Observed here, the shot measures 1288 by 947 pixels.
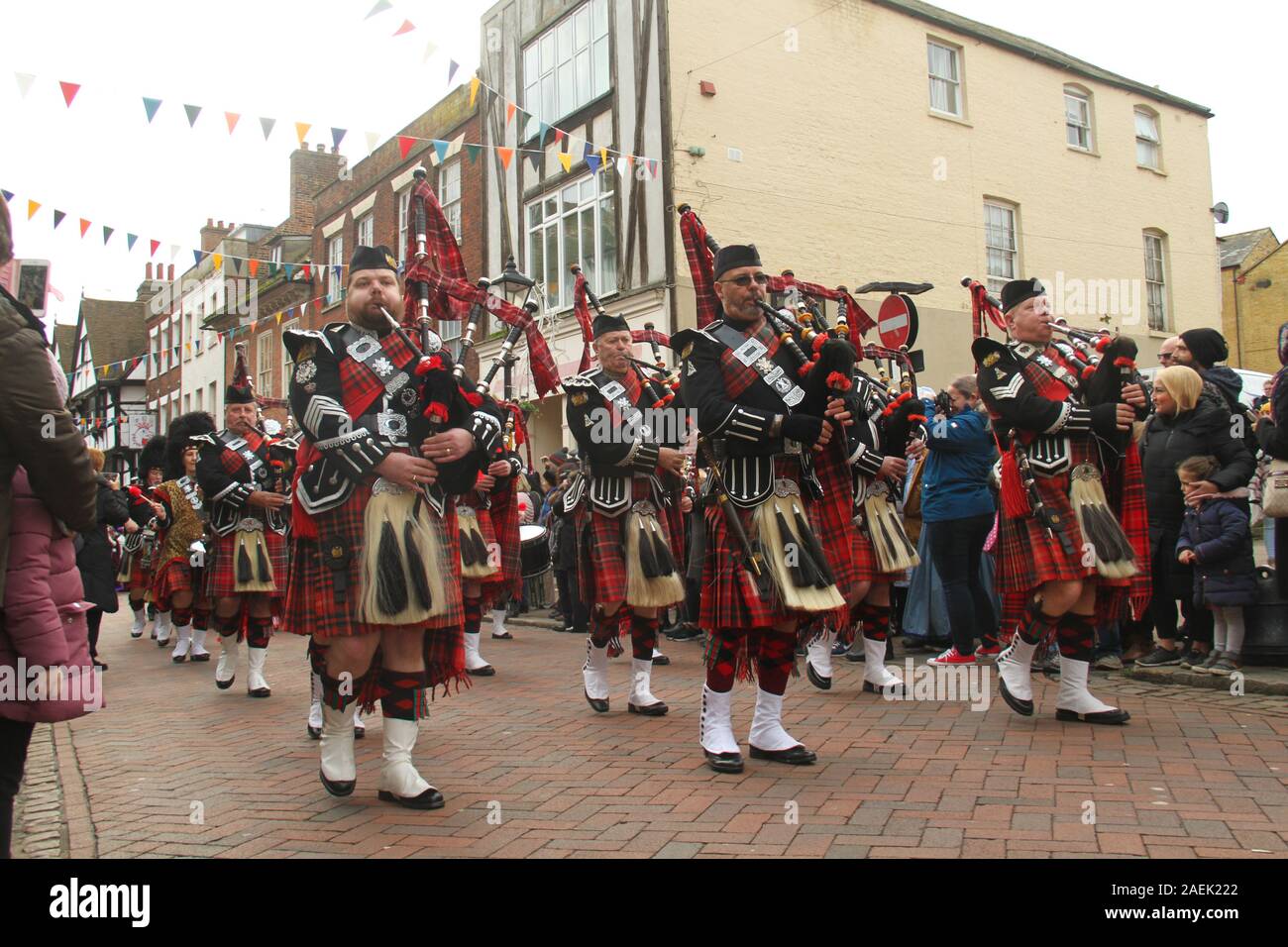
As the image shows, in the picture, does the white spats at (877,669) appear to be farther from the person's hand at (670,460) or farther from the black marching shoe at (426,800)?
the black marching shoe at (426,800)

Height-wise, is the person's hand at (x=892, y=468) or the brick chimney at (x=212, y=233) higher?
the brick chimney at (x=212, y=233)

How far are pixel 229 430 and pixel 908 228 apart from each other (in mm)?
14745

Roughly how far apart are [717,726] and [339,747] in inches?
62.7

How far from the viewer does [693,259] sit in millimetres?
5754

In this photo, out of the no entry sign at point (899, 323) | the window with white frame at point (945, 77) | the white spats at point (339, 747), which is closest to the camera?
the white spats at point (339, 747)

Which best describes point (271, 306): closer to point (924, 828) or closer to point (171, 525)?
point (171, 525)

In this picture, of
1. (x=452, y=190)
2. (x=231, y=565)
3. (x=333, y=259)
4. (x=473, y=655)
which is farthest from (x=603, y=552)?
(x=333, y=259)

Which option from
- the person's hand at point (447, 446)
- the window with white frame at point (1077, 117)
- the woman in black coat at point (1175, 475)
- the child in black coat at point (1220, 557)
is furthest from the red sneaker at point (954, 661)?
the window with white frame at point (1077, 117)

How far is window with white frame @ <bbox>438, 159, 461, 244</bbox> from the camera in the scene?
22.7 m

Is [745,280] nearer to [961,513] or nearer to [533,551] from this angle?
[961,513]

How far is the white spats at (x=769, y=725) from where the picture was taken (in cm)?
474

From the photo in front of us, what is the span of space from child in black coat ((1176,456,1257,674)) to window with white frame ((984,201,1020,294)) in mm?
15024

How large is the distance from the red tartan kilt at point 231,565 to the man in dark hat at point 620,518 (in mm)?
2606

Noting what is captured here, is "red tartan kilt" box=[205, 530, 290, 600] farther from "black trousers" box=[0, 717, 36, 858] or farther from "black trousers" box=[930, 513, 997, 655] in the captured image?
"black trousers" box=[0, 717, 36, 858]
